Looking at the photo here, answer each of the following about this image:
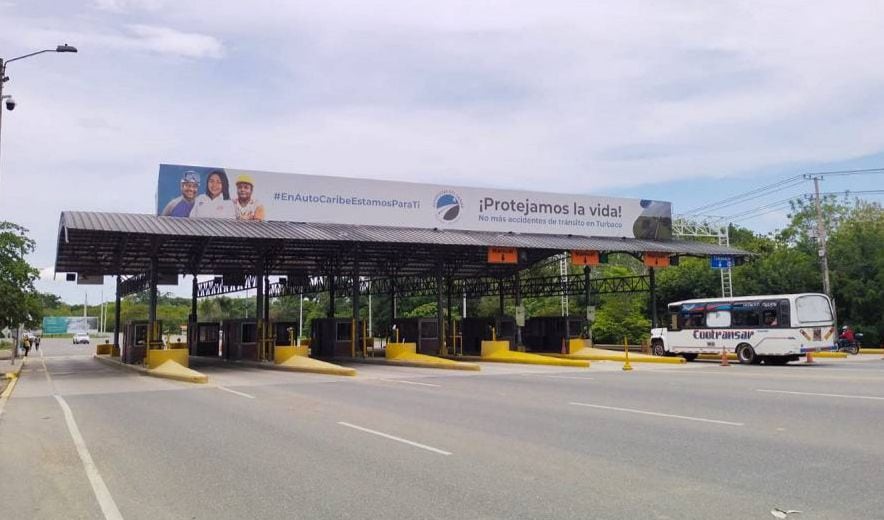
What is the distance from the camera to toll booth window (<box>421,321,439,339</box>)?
39.1m

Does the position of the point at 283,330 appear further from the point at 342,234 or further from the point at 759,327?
the point at 759,327

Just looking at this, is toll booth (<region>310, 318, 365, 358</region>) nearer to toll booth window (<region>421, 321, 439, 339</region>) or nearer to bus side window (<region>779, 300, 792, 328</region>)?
toll booth window (<region>421, 321, 439, 339</region>)

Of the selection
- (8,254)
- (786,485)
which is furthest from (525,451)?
(8,254)

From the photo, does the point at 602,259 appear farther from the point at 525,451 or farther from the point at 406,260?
the point at 525,451

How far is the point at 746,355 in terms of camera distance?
93.6 ft

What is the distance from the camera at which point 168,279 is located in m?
46.8

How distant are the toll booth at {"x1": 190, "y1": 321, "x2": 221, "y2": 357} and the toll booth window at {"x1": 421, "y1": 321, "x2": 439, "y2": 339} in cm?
1376

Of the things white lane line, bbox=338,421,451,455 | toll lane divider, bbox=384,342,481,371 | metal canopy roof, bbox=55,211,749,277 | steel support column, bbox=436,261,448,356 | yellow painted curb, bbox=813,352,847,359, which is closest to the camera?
white lane line, bbox=338,421,451,455

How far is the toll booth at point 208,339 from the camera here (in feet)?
146

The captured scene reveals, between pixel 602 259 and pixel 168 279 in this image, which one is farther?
pixel 168 279

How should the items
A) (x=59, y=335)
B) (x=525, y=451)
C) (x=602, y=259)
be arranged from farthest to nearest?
(x=59, y=335), (x=602, y=259), (x=525, y=451)

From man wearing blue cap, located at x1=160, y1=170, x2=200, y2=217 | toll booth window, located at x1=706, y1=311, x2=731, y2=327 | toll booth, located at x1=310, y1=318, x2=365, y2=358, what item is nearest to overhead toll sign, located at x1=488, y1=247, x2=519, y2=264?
toll booth, located at x1=310, y1=318, x2=365, y2=358

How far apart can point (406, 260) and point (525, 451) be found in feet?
111

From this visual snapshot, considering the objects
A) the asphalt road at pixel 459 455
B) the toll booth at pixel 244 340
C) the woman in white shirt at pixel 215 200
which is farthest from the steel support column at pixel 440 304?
the asphalt road at pixel 459 455
